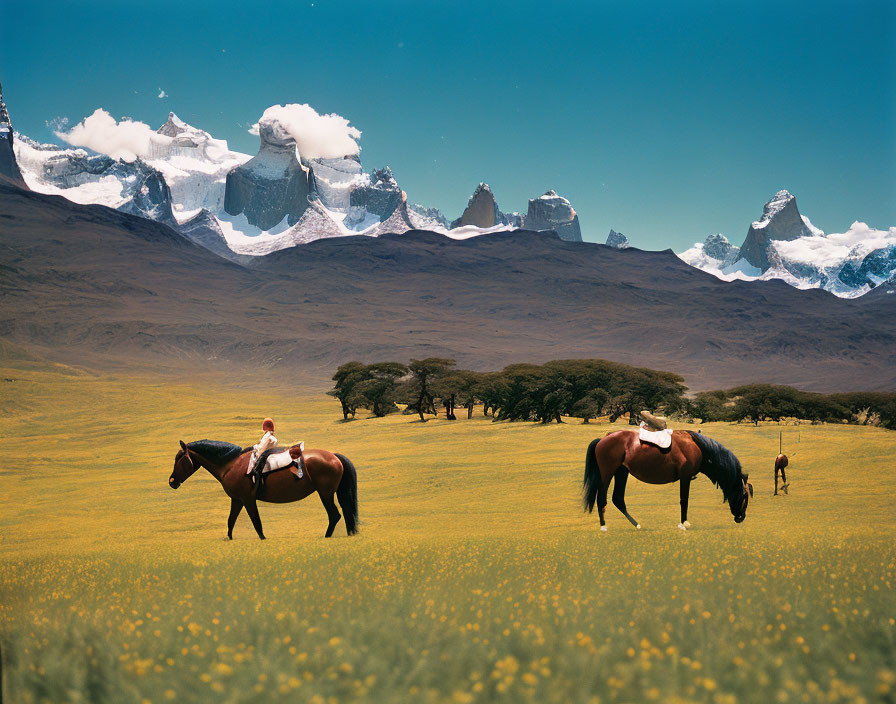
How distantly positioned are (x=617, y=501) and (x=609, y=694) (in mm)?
12259

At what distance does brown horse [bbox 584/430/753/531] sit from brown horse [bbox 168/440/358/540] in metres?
6.76

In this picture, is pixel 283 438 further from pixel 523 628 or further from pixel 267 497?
pixel 523 628

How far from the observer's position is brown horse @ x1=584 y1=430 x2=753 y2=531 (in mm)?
Answer: 17297

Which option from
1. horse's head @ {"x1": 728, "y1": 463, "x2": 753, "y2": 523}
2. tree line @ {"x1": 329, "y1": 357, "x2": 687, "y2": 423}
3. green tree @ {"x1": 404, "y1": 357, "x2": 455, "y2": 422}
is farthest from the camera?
green tree @ {"x1": 404, "y1": 357, "x2": 455, "y2": 422}

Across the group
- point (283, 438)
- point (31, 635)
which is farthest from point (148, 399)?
point (31, 635)

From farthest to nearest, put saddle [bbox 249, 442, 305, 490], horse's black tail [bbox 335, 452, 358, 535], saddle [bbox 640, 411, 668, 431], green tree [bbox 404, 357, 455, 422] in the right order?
green tree [bbox 404, 357, 455, 422] → horse's black tail [bbox 335, 452, 358, 535] → saddle [bbox 249, 442, 305, 490] → saddle [bbox 640, 411, 668, 431]

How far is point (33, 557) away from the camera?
16594 mm

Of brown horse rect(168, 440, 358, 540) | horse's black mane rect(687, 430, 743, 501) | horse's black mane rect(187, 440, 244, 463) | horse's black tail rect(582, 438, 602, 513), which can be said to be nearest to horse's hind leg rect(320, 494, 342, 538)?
brown horse rect(168, 440, 358, 540)

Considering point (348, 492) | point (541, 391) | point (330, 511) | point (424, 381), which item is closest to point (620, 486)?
point (348, 492)

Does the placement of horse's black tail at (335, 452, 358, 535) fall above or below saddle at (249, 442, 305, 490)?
below

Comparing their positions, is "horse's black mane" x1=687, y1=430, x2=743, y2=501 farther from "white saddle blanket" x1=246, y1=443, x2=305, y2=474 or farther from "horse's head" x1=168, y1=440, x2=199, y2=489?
"horse's head" x1=168, y1=440, x2=199, y2=489

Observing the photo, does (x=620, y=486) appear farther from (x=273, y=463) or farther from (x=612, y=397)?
(x=612, y=397)

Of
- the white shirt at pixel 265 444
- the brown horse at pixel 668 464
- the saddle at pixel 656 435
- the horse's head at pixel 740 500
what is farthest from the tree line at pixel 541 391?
the white shirt at pixel 265 444

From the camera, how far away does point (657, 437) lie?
1723cm
